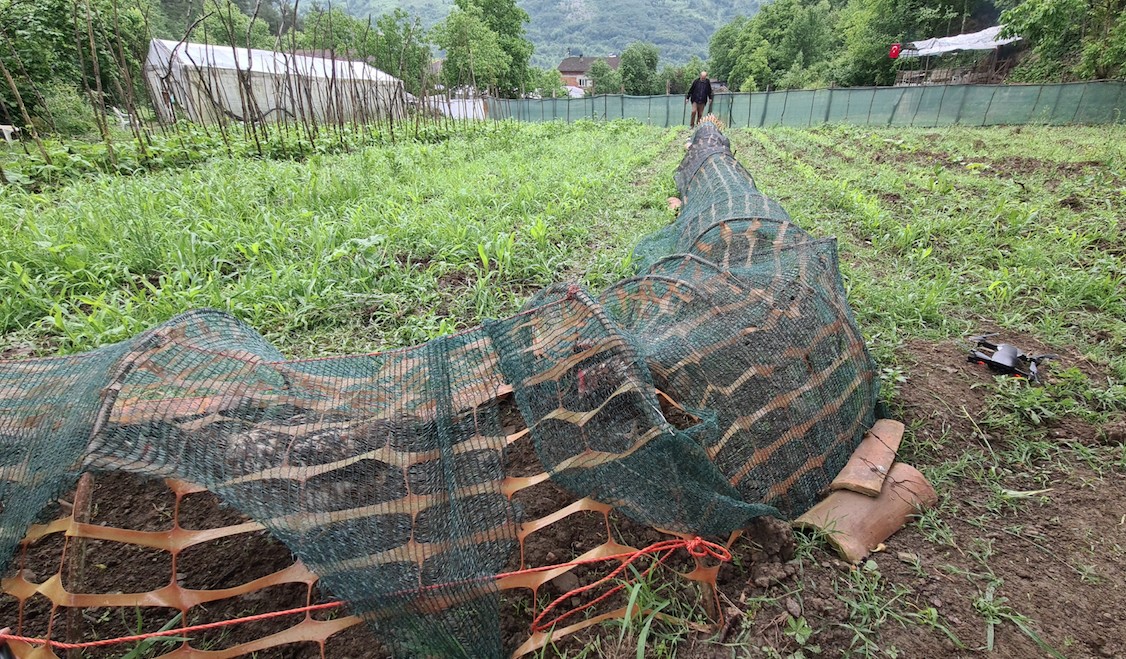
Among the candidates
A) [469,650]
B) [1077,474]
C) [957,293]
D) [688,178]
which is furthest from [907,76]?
[469,650]

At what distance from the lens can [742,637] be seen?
4.22ft

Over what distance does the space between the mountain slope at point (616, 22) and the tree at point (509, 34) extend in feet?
418

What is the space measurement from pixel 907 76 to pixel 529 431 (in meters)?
34.2

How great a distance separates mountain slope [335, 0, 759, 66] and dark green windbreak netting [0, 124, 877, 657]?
174 meters

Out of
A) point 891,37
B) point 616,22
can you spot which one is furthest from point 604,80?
point 616,22

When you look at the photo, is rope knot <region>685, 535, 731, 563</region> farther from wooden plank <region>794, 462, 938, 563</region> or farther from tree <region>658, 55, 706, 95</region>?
tree <region>658, 55, 706, 95</region>

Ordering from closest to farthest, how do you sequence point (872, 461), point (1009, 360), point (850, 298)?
point (872, 461), point (1009, 360), point (850, 298)

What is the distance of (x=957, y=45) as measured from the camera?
2338 cm

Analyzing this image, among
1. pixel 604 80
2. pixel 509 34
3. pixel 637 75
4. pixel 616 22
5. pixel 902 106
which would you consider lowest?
pixel 902 106

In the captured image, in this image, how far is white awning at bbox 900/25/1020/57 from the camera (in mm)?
22328

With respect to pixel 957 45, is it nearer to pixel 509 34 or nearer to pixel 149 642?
pixel 509 34

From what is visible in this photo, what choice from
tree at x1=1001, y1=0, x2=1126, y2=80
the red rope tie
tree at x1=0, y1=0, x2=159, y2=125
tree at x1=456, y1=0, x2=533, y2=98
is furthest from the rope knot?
tree at x1=456, y1=0, x2=533, y2=98

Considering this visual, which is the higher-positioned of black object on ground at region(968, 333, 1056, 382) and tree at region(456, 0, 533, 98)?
tree at region(456, 0, 533, 98)

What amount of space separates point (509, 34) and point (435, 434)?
152ft
